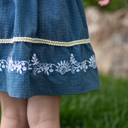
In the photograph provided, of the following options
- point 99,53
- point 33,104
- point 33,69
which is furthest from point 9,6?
point 99,53

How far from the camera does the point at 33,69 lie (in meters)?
0.73

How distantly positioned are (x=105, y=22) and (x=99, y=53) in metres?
0.81

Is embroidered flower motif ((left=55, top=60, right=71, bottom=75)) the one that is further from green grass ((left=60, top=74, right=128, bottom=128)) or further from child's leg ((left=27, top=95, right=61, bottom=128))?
green grass ((left=60, top=74, right=128, bottom=128))

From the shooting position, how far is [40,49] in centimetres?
74

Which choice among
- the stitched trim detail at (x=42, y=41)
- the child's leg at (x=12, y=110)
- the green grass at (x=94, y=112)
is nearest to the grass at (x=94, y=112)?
the green grass at (x=94, y=112)

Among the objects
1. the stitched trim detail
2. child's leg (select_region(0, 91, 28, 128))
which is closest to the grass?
child's leg (select_region(0, 91, 28, 128))

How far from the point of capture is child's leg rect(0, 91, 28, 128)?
86cm

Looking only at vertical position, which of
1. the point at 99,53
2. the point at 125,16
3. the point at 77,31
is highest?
the point at 125,16

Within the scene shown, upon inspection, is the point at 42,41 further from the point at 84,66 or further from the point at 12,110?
the point at 12,110

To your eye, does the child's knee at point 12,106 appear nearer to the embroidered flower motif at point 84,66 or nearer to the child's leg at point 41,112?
the child's leg at point 41,112

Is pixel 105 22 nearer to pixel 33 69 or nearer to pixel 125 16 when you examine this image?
pixel 125 16

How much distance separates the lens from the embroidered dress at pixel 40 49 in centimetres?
69

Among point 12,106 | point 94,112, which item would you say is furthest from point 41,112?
point 94,112

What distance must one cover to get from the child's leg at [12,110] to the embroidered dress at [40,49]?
0.42ft
